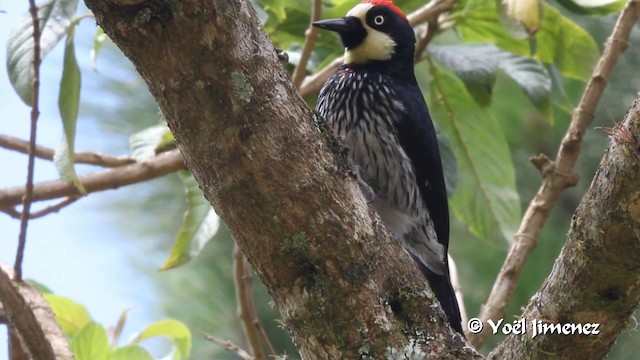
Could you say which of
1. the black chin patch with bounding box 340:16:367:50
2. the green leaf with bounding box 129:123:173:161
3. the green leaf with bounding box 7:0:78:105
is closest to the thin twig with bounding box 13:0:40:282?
the green leaf with bounding box 7:0:78:105

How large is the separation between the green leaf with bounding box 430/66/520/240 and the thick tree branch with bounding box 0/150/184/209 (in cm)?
95

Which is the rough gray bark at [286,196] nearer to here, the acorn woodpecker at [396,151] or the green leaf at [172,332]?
the acorn woodpecker at [396,151]

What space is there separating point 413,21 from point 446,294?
0.99 m

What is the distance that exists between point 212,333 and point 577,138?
1.93 metres

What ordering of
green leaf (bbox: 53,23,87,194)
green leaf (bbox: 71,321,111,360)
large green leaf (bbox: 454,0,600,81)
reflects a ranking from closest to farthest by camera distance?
1. green leaf (bbox: 71,321,111,360)
2. green leaf (bbox: 53,23,87,194)
3. large green leaf (bbox: 454,0,600,81)

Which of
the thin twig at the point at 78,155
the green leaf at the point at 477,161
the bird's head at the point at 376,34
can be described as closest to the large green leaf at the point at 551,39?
the green leaf at the point at 477,161

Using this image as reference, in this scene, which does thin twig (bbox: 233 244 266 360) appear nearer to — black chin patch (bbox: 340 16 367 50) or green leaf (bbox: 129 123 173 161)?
green leaf (bbox: 129 123 173 161)

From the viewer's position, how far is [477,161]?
3.23 meters

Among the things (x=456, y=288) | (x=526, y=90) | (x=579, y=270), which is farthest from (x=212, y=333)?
(x=579, y=270)

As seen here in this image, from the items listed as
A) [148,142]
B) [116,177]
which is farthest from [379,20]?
[116,177]

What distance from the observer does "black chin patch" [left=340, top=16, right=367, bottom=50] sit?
9.34 feet

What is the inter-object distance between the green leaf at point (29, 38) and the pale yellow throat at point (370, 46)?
0.85 meters

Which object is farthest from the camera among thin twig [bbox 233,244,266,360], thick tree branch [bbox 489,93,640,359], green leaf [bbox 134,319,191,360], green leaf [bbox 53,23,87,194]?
thin twig [bbox 233,244,266,360]

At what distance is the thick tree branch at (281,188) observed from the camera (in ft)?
5.34
